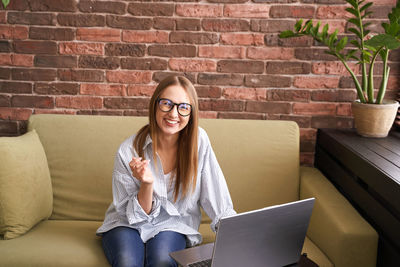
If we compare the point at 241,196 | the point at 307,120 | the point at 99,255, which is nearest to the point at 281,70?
the point at 307,120

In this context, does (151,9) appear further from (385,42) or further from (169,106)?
(385,42)

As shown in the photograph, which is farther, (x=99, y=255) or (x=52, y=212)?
(x=52, y=212)

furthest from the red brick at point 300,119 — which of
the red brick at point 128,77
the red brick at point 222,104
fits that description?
the red brick at point 128,77

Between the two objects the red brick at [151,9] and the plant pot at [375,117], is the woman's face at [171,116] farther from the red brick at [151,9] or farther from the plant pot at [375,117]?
the plant pot at [375,117]

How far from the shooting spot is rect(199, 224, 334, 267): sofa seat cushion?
172cm

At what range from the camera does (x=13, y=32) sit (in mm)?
2367

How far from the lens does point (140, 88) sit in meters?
2.43

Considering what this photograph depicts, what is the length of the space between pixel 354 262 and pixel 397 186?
374 millimetres

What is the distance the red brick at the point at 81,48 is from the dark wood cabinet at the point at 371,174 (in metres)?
1.37

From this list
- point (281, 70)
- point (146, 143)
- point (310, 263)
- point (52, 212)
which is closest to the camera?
point (310, 263)

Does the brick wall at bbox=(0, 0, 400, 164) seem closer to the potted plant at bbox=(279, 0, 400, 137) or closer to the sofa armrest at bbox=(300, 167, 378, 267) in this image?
the potted plant at bbox=(279, 0, 400, 137)

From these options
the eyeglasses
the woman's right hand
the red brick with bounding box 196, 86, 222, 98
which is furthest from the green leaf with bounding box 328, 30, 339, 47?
the woman's right hand

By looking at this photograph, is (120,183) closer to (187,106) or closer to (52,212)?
(187,106)

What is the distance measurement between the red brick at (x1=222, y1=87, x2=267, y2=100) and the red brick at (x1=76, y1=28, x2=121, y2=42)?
2.29 ft
